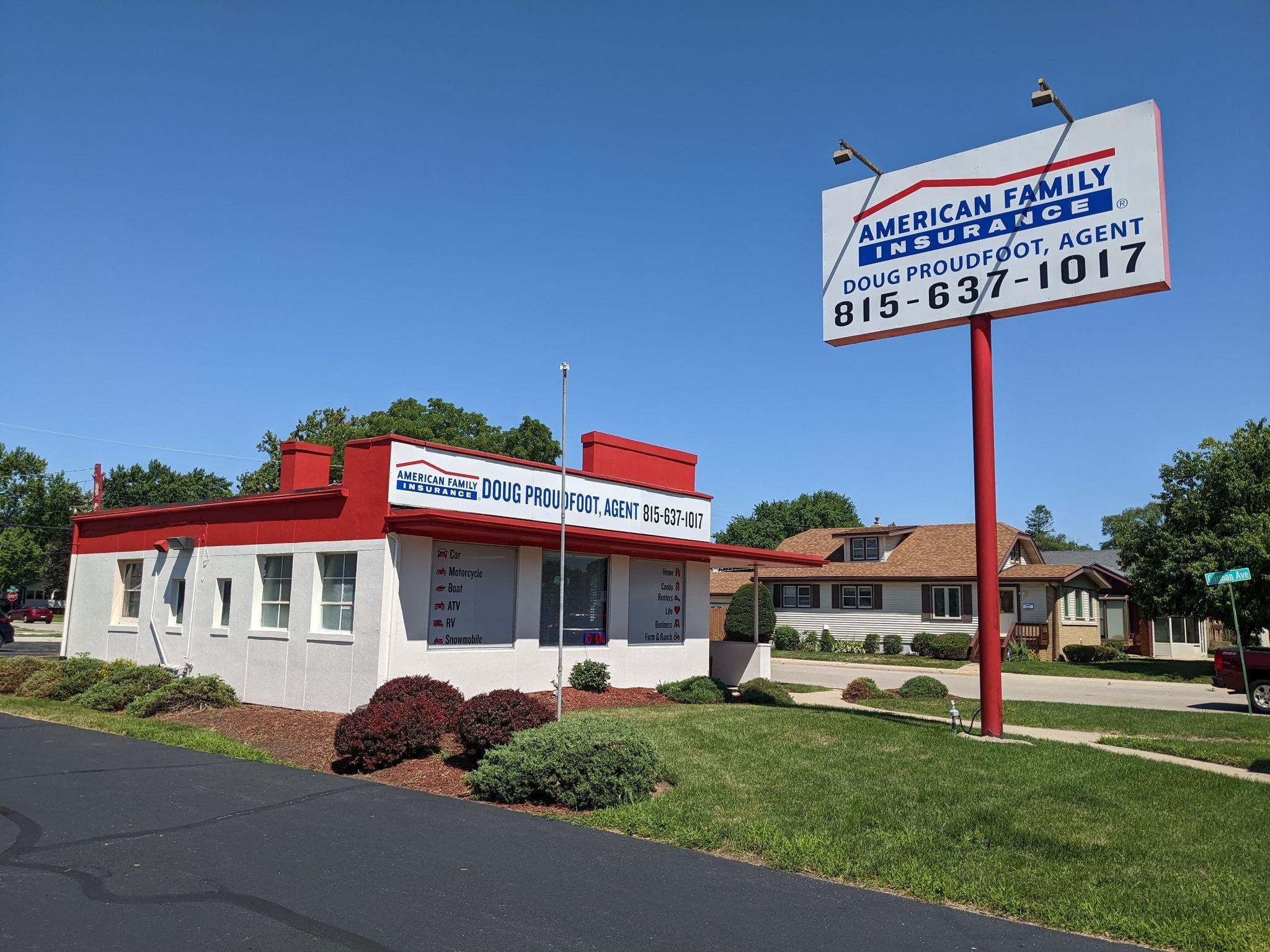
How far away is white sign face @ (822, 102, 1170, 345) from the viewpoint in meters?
13.6

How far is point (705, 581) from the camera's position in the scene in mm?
22266

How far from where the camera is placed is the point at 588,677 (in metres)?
18.3

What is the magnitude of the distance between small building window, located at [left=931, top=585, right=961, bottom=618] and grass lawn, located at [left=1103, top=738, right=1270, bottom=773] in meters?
23.9

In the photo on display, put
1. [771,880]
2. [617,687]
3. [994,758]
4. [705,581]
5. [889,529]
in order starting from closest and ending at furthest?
[771,880] → [994,758] → [617,687] → [705,581] → [889,529]

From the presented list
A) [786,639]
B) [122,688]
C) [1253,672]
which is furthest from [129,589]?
[786,639]

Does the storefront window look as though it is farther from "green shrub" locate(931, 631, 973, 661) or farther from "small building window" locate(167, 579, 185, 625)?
"green shrub" locate(931, 631, 973, 661)

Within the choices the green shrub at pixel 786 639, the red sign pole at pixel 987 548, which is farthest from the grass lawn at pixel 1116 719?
the green shrub at pixel 786 639

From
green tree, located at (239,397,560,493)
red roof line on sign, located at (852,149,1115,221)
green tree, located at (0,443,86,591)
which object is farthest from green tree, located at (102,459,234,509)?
red roof line on sign, located at (852,149,1115,221)

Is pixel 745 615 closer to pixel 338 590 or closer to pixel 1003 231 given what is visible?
pixel 338 590

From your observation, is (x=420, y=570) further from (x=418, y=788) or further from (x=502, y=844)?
(x=502, y=844)

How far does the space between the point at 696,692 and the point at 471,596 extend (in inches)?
208

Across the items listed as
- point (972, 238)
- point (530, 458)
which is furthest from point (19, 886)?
point (530, 458)

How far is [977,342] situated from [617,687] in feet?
32.3

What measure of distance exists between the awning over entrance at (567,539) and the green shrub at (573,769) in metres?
5.14
